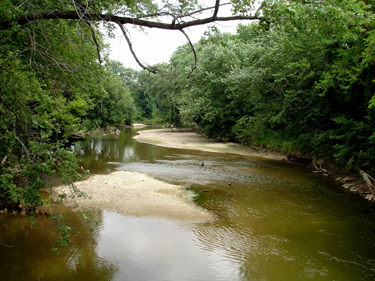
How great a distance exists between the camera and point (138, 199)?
1077cm

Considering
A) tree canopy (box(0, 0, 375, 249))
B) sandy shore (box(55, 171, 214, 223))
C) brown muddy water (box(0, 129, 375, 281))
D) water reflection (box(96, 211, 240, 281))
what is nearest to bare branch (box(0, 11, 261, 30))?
tree canopy (box(0, 0, 375, 249))

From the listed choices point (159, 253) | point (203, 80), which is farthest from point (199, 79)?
point (159, 253)

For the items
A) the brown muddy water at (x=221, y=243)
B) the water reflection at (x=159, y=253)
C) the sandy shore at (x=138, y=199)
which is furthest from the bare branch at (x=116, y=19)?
the sandy shore at (x=138, y=199)

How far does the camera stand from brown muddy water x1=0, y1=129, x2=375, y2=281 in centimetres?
619

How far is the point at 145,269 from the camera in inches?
251

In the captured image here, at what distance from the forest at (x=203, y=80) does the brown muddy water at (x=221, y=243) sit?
1717 mm

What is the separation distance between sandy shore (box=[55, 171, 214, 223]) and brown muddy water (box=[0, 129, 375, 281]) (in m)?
0.47

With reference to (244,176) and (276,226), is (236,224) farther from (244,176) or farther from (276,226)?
(244,176)

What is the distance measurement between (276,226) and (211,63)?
864 inches

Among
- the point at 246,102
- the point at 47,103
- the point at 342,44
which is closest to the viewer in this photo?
the point at 47,103

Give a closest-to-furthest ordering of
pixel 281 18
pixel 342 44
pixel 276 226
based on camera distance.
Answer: pixel 281 18
pixel 276 226
pixel 342 44

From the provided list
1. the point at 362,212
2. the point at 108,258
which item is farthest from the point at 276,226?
the point at 108,258

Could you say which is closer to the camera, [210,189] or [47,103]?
[47,103]

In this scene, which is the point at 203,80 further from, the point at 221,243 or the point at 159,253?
the point at 159,253
